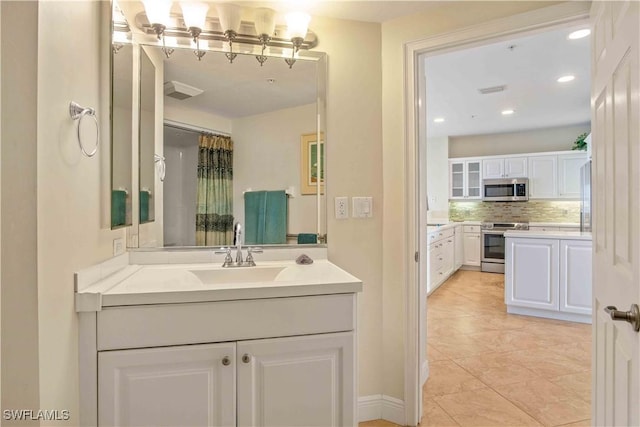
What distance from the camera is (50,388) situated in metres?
0.94

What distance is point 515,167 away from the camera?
624 cm

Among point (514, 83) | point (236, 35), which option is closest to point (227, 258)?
point (236, 35)

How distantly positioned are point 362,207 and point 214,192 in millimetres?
845

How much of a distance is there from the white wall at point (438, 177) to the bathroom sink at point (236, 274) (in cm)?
585

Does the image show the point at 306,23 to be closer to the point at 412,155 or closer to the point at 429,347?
the point at 412,155

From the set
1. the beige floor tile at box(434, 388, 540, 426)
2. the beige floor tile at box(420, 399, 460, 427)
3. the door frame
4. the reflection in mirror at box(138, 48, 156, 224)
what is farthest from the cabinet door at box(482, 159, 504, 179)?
the reflection in mirror at box(138, 48, 156, 224)

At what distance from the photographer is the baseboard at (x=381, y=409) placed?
1.93m

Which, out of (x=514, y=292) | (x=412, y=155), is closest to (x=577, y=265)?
(x=514, y=292)

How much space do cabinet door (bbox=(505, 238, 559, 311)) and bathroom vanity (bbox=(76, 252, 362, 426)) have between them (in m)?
3.24

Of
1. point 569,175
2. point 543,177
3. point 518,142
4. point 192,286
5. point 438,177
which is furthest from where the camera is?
point 438,177

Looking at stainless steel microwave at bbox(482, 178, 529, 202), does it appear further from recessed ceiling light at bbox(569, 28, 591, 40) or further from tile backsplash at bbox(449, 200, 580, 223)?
recessed ceiling light at bbox(569, 28, 591, 40)

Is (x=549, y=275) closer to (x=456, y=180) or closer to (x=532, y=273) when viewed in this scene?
(x=532, y=273)

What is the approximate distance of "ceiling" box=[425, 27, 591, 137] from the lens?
9.75 ft

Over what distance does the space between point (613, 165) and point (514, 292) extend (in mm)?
3305
